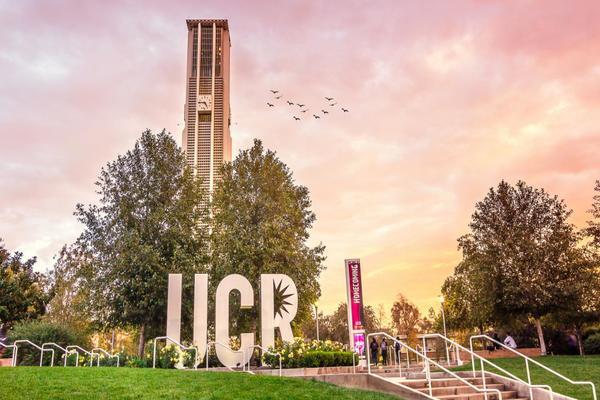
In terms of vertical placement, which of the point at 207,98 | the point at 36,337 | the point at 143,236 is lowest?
the point at 36,337

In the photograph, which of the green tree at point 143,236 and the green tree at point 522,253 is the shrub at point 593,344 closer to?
the green tree at point 522,253

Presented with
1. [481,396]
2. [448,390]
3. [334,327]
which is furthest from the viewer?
[334,327]

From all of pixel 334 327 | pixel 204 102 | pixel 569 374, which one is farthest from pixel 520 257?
pixel 204 102

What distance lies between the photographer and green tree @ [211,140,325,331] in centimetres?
3145

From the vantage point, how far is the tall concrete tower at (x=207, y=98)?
8169cm

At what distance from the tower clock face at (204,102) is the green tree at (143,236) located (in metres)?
57.1

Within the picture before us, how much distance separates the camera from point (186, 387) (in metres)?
12.2

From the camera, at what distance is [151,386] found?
40.2 ft

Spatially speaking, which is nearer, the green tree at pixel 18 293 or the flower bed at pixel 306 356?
the flower bed at pixel 306 356

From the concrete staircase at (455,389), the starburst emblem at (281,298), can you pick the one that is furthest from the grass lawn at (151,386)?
the starburst emblem at (281,298)

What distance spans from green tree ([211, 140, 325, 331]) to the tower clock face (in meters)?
54.8

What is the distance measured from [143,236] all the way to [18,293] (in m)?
→ 8.66

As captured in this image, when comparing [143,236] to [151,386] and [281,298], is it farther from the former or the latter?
[151,386]

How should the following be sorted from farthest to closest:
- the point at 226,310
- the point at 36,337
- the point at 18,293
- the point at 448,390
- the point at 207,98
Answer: the point at 207,98 < the point at 18,293 < the point at 36,337 < the point at 226,310 < the point at 448,390
